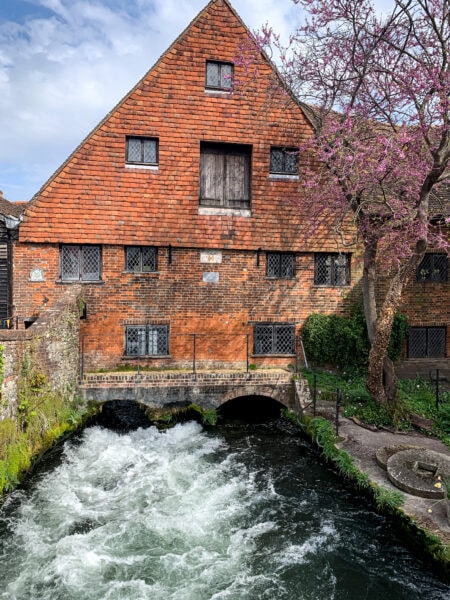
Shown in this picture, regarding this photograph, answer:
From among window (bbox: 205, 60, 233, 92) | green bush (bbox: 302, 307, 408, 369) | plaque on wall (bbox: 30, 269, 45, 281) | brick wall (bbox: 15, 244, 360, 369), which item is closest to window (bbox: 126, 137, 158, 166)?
window (bbox: 205, 60, 233, 92)

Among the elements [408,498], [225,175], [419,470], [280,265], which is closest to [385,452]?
[419,470]

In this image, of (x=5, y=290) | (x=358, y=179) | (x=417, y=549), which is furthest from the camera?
(x=5, y=290)

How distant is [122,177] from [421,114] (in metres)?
8.29

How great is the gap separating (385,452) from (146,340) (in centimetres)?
762

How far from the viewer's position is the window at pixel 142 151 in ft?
41.9

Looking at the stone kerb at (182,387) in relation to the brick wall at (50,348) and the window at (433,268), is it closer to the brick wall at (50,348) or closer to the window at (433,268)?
the brick wall at (50,348)

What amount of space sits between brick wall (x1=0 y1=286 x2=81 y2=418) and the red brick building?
122 cm

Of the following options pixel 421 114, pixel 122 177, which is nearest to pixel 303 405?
pixel 421 114

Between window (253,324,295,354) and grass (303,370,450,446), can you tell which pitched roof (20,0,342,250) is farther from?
grass (303,370,450,446)

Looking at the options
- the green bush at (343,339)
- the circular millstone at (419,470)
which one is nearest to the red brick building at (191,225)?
the green bush at (343,339)

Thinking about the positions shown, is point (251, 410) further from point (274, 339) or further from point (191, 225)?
point (191, 225)

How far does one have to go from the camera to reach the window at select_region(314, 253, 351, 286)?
14.0 m

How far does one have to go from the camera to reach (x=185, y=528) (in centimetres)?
681

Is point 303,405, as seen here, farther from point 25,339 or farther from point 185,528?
point 25,339
